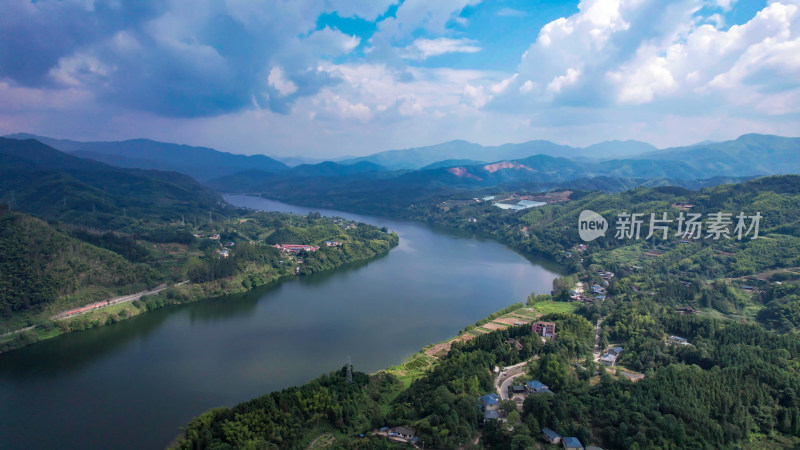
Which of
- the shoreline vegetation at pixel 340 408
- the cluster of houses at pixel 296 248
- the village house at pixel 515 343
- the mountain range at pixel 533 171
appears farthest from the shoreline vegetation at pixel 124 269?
the mountain range at pixel 533 171

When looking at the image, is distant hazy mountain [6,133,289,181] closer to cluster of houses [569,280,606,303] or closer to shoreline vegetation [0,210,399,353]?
shoreline vegetation [0,210,399,353]

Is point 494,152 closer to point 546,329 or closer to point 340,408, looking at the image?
point 546,329

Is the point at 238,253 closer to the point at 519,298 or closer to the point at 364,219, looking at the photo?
the point at 519,298

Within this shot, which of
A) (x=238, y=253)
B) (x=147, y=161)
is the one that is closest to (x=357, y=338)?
(x=238, y=253)

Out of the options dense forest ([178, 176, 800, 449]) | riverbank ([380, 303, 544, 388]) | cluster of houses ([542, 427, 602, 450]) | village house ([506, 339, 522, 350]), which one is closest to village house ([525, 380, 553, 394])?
dense forest ([178, 176, 800, 449])

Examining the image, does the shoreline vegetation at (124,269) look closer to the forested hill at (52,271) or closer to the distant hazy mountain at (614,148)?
the forested hill at (52,271)
